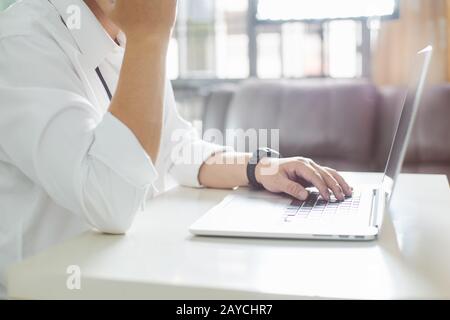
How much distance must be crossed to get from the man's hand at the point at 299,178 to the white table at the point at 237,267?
0.17 m

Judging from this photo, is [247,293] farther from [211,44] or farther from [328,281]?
[211,44]

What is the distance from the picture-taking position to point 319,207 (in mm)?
974

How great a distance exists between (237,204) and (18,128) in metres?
0.37

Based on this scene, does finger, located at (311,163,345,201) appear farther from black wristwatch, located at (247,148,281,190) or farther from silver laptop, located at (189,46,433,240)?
black wristwatch, located at (247,148,281,190)

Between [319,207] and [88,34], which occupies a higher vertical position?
[88,34]

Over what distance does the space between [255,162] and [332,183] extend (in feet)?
0.63

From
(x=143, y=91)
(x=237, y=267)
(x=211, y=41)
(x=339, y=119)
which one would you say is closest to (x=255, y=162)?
(x=143, y=91)

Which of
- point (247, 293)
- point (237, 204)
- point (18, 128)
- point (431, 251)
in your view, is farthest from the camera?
point (237, 204)

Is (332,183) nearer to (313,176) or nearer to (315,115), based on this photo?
(313,176)

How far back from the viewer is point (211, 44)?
158 inches

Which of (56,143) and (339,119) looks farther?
(339,119)

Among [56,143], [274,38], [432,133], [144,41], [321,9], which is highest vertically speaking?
[321,9]

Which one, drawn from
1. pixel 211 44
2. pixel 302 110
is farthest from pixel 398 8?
pixel 211 44

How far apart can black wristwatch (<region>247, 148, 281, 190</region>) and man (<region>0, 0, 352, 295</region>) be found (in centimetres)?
9
